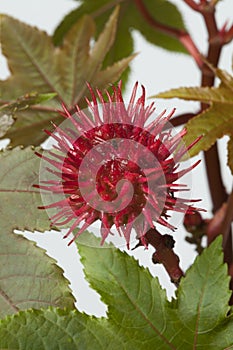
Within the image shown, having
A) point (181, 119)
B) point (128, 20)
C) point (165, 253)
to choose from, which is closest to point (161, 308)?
point (165, 253)

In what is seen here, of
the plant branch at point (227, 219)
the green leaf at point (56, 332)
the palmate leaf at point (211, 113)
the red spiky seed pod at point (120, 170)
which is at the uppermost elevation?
the red spiky seed pod at point (120, 170)

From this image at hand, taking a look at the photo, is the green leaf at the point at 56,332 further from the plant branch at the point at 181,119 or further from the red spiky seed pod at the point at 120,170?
the plant branch at the point at 181,119

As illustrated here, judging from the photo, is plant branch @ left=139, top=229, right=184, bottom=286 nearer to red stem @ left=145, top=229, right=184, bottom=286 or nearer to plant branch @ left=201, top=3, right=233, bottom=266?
red stem @ left=145, top=229, right=184, bottom=286

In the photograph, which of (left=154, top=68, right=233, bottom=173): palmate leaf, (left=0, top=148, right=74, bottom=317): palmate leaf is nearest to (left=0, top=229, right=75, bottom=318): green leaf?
(left=0, top=148, right=74, bottom=317): palmate leaf

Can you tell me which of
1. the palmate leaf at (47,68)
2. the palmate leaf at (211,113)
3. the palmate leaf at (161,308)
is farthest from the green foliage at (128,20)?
the palmate leaf at (161,308)

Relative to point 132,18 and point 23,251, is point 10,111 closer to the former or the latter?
point 23,251

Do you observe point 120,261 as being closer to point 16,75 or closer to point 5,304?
point 5,304

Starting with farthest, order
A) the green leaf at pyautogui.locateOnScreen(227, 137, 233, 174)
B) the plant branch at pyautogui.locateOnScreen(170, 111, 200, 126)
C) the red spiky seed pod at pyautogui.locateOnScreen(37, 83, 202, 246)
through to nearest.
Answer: the plant branch at pyautogui.locateOnScreen(170, 111, 200, 126)
the green leaf at pyautogui.locateOnScreen(227, 137, 233, 174)
the red spiky seed pod at pyautogui.locateOnScreen(37, 83, 202, 246)
